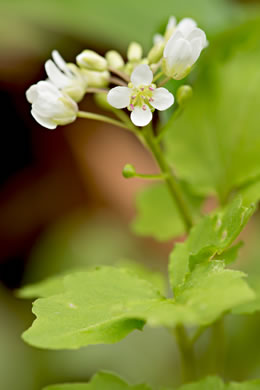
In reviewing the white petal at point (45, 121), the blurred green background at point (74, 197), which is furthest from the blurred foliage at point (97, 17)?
the white petal at point (45, 121)

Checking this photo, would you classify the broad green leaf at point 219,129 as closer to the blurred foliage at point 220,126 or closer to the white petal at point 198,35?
the blurred foliage at point 220,126

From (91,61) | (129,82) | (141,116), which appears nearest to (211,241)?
(141,116)

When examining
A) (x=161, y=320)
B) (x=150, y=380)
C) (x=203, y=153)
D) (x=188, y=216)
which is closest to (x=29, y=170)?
(x=150, y=380)

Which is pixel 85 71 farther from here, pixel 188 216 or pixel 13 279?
pixel 13 279

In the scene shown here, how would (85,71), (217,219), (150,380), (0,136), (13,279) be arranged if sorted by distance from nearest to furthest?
(217,219)
(85,71)
(150,380)
(13,279)
(0,136)

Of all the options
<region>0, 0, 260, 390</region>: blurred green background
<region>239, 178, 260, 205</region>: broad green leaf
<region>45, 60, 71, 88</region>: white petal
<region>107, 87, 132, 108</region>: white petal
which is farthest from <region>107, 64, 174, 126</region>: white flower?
<region>0, 0, 260, 390</region>: blurred green background

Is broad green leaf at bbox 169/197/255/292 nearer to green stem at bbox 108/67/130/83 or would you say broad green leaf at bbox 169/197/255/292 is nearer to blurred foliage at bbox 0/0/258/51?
green stem at bbox 108/67/130/83

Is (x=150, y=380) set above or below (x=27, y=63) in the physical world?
below
